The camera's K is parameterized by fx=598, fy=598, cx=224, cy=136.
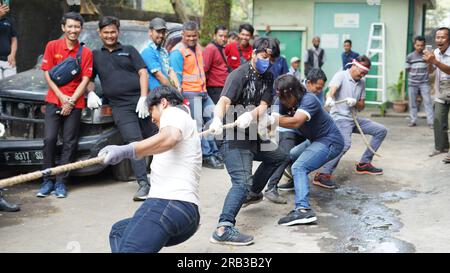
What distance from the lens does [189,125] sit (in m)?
4.09

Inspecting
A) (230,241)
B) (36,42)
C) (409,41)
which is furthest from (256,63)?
(409,41)

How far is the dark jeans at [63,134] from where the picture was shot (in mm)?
6684

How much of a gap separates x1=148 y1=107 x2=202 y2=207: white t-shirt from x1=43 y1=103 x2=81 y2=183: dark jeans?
114 inches

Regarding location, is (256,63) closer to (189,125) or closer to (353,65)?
(189,125)

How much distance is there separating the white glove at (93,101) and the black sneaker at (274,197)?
7.07 feet

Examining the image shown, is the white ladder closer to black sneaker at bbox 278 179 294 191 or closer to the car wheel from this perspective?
black sneaker at bbox 278 179 294 191

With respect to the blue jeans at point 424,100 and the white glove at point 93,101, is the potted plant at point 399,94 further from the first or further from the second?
the white glove at point 93,101

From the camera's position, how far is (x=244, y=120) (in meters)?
5.45

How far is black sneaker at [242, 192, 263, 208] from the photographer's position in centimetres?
640

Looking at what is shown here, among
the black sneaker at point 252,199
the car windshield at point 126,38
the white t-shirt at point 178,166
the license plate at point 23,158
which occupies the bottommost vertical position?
the black sneaker at point 252,199

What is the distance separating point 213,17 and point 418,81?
4.34 metres

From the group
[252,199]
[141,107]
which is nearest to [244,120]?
[252,199]

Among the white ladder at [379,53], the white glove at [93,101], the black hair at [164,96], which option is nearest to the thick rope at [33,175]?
the black hair at [164,96]

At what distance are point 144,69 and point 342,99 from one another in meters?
2.65
